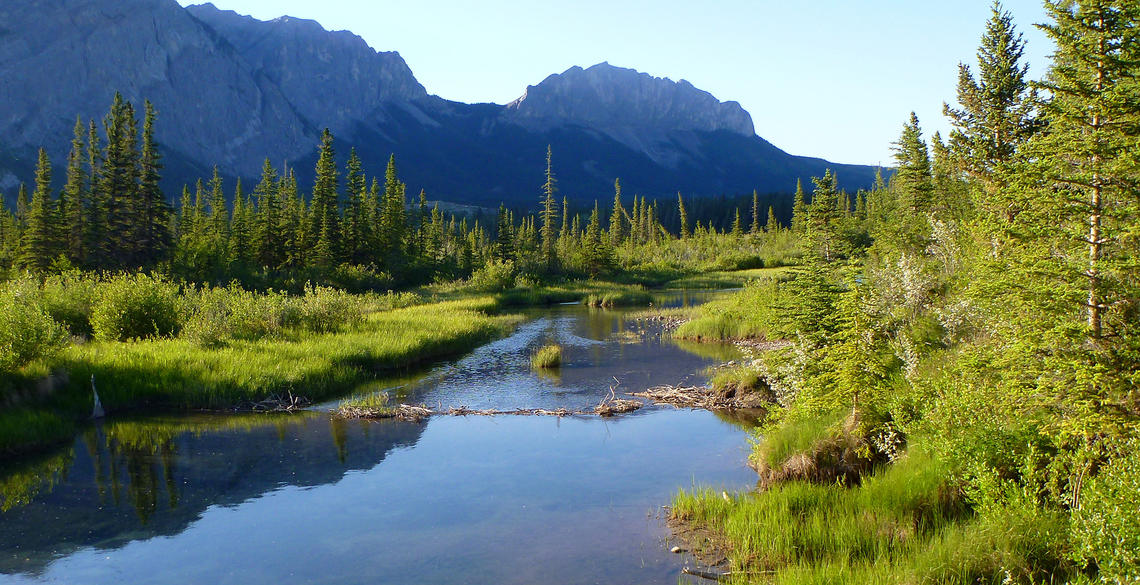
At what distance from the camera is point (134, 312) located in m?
26.2

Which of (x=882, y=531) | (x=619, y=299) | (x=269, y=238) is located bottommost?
(x=619, y=299)

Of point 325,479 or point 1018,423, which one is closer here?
point 1018,423

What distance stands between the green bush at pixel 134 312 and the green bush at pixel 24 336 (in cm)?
423

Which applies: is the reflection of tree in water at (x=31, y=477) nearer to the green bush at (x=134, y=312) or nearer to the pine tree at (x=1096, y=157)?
the green bush at (x=134, y=312)

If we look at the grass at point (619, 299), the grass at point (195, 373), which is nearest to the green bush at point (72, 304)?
the grass at point (195, 373)

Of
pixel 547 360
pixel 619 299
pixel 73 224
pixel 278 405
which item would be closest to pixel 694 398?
pixel 547 360

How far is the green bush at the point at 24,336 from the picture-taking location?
18531mm

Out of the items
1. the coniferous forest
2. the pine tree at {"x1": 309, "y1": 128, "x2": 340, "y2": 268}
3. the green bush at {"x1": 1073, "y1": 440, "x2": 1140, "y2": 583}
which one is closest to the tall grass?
the coniferous forest

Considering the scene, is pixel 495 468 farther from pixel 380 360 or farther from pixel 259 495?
pixel 380 360

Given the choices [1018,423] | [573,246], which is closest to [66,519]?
[1018,423]

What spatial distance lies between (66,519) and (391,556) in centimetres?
645

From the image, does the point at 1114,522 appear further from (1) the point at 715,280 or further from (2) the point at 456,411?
(1) the point at 715,280

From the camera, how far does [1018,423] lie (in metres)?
10.4

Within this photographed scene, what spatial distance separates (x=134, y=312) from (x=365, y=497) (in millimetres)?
16859
